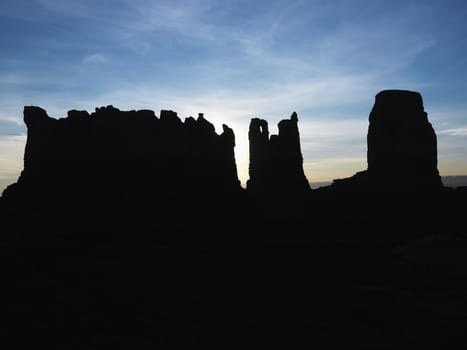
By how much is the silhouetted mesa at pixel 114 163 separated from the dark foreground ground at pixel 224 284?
3.34 metres

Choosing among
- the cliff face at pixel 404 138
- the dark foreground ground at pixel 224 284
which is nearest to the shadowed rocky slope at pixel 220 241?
the dark foreground ground at pixel 224 284

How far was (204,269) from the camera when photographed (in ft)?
117

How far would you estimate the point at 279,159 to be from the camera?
248 feet

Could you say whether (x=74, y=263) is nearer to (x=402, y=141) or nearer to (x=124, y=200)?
(x=124, y=200)

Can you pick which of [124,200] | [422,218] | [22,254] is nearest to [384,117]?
[422,218]

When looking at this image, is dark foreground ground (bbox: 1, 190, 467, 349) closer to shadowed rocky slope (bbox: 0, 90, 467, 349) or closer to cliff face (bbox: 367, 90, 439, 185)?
shadowed rocky slope (bbox: 0, 90, 467, 349)

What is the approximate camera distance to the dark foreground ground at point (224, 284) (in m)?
21.8

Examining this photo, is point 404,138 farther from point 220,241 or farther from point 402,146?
point 220,241

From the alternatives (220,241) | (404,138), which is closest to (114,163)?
(220,241)

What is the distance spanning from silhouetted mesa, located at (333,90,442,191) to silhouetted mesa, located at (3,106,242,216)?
3529 cm

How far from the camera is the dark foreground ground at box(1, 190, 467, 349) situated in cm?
2184

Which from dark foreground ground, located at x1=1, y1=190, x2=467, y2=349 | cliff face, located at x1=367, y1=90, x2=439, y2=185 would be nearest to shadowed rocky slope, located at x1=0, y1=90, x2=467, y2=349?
dark foreground ground, located at x1=1, y1=190, x2=467, y2=349

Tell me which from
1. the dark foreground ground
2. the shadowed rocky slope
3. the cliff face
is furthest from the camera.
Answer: the cliff face

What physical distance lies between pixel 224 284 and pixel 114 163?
2865 cm
